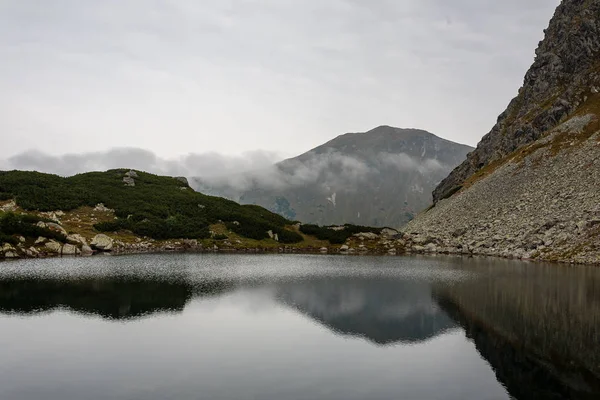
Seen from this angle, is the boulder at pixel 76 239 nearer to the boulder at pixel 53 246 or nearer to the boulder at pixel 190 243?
the boulder at pixel 53 246

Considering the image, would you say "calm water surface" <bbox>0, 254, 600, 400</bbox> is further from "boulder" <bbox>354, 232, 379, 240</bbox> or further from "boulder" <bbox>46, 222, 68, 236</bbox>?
"boulder" <bbox>354, 232, 379, 240</bbox>

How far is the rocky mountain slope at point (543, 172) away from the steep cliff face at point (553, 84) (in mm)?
306

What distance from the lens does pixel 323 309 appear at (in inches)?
1769

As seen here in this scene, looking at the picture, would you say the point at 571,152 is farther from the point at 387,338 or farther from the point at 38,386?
the point at 38,386

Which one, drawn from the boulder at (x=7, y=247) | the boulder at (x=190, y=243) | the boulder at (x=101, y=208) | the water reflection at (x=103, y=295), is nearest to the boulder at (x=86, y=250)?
the boulder at (x=7, y=247)

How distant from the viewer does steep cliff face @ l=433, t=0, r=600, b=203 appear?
140 meters

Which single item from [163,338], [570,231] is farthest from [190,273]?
[570,231]

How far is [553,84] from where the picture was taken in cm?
15450

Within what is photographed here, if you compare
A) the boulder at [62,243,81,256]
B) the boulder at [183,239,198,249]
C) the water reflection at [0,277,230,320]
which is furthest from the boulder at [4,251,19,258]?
the boulder at [183,239,198,249]

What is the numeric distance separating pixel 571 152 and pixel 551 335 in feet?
307

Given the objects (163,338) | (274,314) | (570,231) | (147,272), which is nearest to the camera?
(163,338)

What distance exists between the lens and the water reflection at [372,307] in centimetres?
3665

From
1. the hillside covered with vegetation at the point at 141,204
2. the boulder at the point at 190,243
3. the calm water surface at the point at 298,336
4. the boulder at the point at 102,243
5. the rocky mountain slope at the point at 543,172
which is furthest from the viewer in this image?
the boulder at the point at 190,243

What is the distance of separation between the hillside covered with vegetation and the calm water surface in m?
55.4
